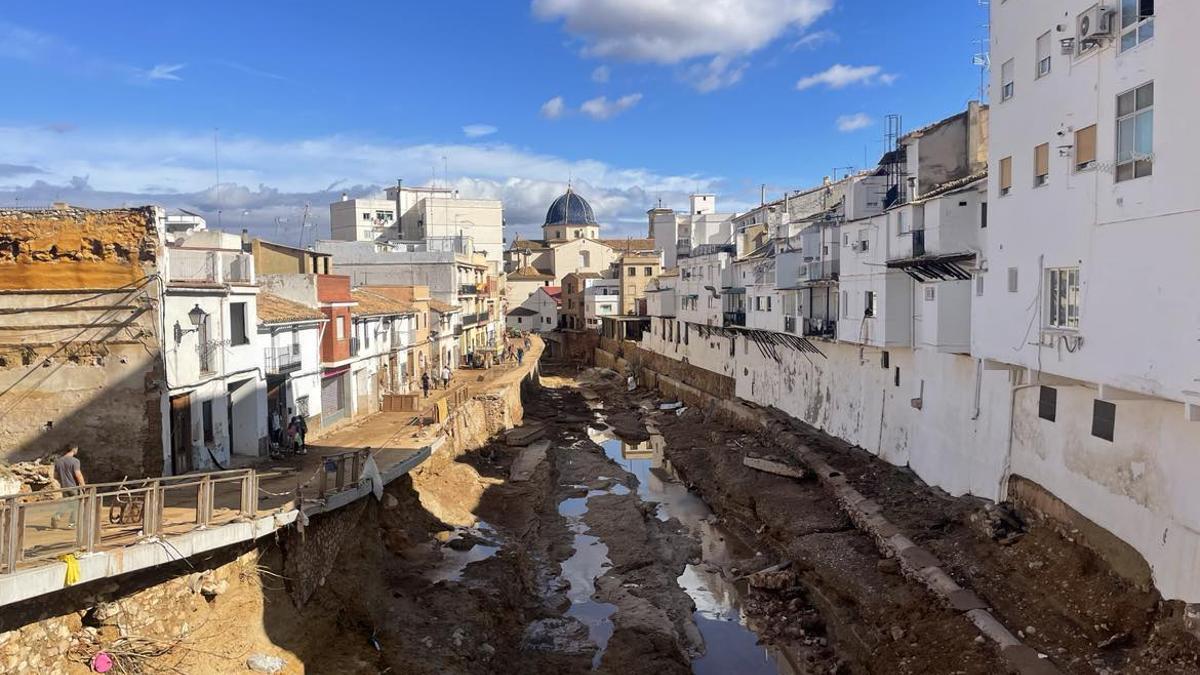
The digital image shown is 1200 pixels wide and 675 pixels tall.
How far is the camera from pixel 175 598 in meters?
12.5

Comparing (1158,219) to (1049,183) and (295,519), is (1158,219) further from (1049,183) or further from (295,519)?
(295,519)

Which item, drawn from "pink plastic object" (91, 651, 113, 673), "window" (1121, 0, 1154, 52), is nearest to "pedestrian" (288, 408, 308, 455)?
A: "pink plastic object" (91, 651, 113, 673)

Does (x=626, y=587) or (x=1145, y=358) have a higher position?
(x=1145, y=358)

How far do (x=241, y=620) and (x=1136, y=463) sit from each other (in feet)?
56.8

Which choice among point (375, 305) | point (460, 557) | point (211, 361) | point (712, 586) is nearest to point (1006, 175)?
point (712, 586)

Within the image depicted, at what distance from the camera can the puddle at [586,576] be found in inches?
804

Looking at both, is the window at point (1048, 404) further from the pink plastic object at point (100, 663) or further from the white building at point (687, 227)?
the white building at point (687, 227)

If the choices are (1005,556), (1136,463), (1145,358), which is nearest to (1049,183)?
(1145,358)

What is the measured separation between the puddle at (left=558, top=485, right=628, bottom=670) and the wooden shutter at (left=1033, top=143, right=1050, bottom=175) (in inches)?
591

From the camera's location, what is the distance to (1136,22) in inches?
548

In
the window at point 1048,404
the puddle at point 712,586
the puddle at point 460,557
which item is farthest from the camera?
the puddle at point 460,557

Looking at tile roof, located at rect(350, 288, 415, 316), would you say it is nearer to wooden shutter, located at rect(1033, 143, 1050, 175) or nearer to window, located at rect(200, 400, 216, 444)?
window, located at rect(200, 400, 216, 444)

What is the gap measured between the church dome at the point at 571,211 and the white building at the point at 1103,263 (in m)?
101

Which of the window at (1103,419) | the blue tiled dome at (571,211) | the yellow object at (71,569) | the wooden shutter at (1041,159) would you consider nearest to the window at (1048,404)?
the window at (1103,419)
